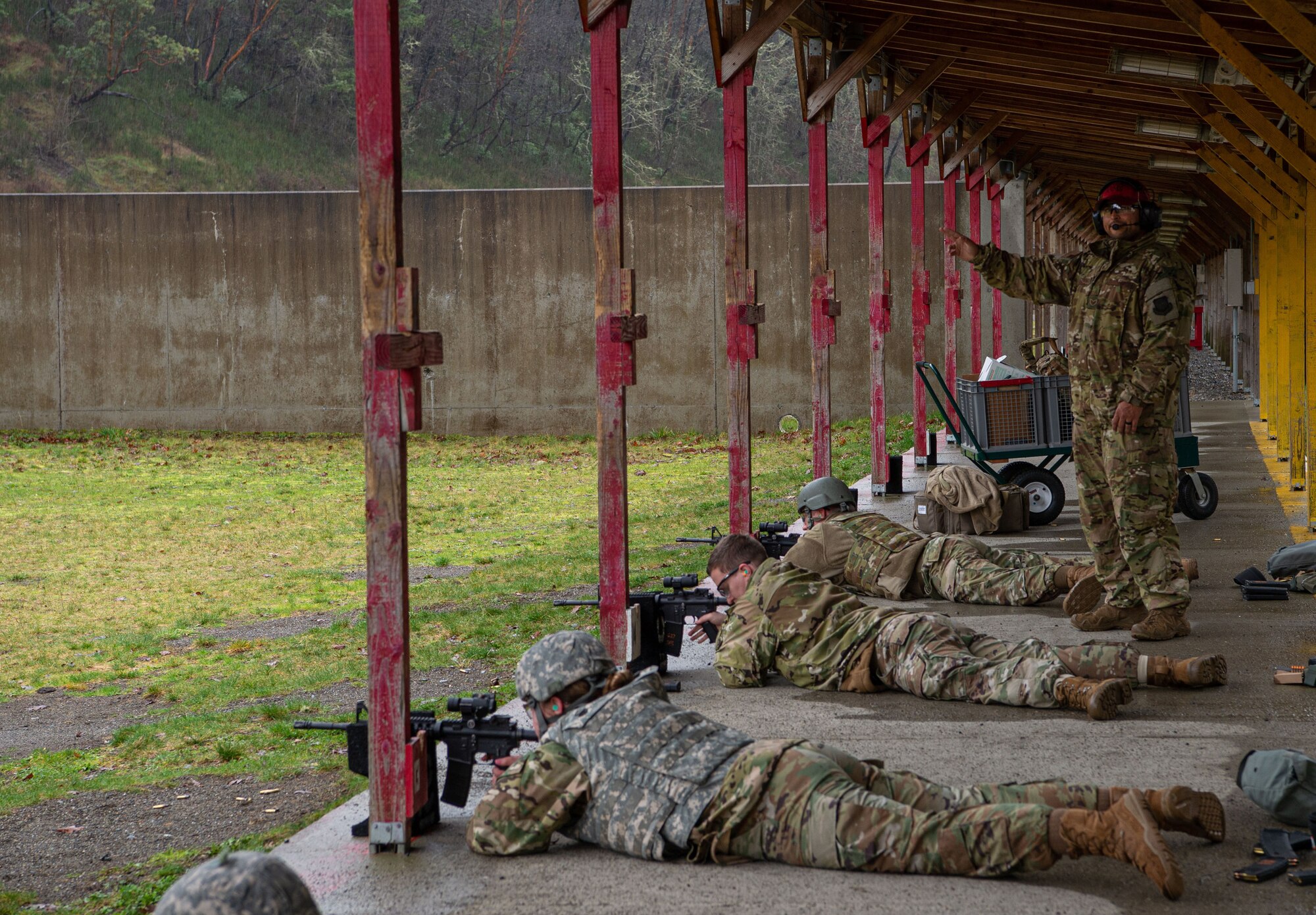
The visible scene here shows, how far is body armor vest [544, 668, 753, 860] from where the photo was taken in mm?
3842

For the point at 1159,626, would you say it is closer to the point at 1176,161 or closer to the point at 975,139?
the point at 1176,161

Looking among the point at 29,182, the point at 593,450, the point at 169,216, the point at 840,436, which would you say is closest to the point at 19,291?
the point at 169,216

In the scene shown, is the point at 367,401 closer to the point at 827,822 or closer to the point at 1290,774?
the point at 827,822

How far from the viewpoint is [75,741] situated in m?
6.32

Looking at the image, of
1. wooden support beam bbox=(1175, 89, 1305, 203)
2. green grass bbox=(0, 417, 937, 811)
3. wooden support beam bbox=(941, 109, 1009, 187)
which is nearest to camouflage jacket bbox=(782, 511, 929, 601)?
green grass bbox=(0, 417, 937, 811)

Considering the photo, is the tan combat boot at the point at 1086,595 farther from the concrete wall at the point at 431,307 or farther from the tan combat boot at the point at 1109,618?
the concrete wall at the point at 431,307

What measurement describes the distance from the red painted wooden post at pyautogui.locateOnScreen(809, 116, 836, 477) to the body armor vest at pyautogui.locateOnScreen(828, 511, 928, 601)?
3.33m

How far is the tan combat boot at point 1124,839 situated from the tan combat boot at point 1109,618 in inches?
125

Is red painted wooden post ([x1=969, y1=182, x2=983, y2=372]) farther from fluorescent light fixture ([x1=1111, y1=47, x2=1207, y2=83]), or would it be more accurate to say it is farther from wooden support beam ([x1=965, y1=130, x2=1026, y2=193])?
fluorescent light fixture ([x1=1111, y1=47, x2=1207, y2=83])

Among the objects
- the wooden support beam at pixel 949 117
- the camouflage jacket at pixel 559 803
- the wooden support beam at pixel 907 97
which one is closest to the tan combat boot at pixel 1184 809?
the camouflage jacket at pixel 559 803

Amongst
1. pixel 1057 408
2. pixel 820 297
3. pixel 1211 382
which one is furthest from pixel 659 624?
pixel 1211 382

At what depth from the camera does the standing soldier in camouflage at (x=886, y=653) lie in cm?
544

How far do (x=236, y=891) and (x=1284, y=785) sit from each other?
3.01 m

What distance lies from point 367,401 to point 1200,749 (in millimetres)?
3085
